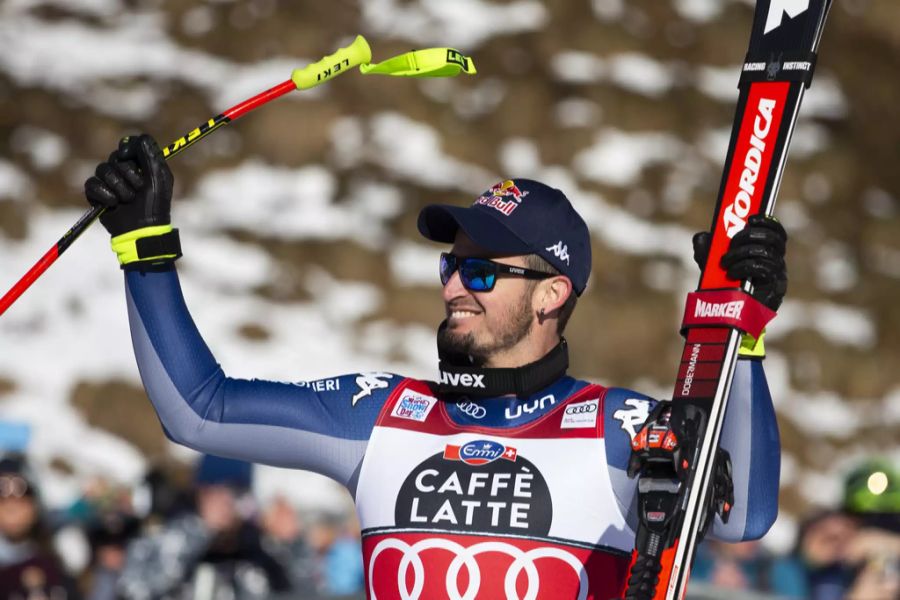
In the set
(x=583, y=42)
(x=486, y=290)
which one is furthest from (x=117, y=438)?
(x=486, y=290)

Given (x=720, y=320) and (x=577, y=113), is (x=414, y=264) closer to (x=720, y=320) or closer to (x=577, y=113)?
(x=577, y=113)

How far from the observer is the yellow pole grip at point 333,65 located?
3.96m

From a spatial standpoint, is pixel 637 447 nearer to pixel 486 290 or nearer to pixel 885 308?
pixel 486 290

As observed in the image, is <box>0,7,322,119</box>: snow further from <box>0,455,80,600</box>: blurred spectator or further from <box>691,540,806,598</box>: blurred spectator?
<box>0,455,80,600</box>: blurred spectator

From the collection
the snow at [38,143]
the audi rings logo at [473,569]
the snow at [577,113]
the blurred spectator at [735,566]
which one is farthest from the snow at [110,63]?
the audi rings logo at [473,569]

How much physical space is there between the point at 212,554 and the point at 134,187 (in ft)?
13.5

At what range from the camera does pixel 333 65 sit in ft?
13.2

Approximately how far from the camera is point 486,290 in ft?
12.5

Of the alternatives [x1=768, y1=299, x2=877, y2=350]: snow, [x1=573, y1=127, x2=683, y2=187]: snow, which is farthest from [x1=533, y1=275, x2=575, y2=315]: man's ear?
[x1=573, y1=127, x2=683, y2=187]: snow

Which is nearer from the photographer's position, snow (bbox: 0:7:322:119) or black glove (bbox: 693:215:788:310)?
black glove (bbox: 693:215:788:310)

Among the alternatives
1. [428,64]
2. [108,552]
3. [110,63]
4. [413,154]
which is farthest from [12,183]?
[428,64]

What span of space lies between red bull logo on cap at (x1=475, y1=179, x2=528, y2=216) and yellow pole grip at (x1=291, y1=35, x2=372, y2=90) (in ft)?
1.65

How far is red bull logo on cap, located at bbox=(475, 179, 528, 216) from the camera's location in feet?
12.6

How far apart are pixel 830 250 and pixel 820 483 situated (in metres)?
2.73
